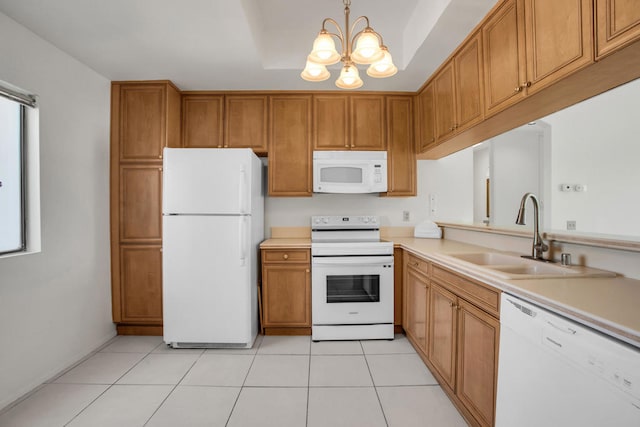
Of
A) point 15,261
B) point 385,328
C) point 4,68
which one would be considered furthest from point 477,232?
point 4,68

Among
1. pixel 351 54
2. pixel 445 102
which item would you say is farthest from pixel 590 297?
pixel 445 102

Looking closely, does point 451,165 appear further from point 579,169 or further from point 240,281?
point 240,281

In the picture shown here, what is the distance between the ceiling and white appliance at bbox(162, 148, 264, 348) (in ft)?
2.50

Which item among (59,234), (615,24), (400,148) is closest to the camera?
(615,24)

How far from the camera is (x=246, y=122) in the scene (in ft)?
10.0

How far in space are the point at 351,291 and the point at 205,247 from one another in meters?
1.36

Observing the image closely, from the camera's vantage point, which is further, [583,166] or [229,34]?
Result: [229,34]

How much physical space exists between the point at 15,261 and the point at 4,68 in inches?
47.6

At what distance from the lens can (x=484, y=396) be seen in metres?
1.45

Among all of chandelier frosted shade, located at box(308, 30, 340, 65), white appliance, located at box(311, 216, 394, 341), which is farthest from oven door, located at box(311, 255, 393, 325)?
chandelier frosted shade, located at box(308, 30, 340, 65)

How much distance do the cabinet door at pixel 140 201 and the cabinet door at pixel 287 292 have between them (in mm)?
1123

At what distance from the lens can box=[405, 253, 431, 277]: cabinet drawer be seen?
224 centimetres

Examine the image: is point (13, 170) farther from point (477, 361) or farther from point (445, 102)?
point (445, 102)

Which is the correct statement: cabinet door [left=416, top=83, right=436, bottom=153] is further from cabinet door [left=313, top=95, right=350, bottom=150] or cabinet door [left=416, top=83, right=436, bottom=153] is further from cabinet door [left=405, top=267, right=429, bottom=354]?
cabinet door [left=405, top=267, right=429, bottom=354]
